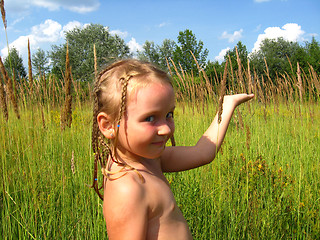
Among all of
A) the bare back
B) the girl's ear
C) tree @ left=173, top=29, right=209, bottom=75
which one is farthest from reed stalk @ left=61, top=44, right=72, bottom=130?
tree @ left=173, top=29, right=209, bottom=75

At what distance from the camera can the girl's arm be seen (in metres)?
1.16

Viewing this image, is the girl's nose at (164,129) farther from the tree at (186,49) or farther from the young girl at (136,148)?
the tree at (186,49)

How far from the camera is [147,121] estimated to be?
35.2 inches

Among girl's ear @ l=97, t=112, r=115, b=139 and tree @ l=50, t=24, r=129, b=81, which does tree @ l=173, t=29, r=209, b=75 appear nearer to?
tree @ l=50, t=24, r=129, b=81

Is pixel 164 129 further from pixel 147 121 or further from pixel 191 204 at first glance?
pixel 191 204

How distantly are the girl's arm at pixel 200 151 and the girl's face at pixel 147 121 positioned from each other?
244 mm

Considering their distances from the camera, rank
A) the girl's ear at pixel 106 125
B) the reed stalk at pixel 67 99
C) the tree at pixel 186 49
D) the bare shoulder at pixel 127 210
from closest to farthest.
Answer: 1. the bare shoulder at pixel 127 210
2. the girl's ear at pixel 106 125
3. the reed stalk at pixel 67 99
4. the tree at pixel 186 49

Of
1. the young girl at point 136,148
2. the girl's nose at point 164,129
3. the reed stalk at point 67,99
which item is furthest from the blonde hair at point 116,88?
the reed stalk at point 67,99

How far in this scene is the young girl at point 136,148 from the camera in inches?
33.0

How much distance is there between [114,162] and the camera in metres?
0.98

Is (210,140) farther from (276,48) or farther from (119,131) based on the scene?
(276,48)

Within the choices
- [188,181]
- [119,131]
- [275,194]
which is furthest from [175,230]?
[275,194]

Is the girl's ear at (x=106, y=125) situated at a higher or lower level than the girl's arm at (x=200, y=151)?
higher

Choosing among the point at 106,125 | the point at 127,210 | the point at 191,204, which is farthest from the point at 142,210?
the point at 191,204
